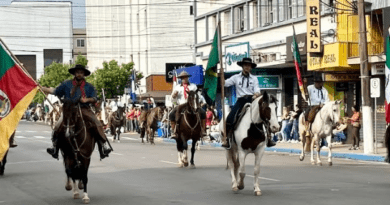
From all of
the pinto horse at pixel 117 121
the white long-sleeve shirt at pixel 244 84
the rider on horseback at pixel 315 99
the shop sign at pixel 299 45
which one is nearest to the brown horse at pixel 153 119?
the pinto horse at pixel 117 121

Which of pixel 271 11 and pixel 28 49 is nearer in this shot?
pixel 271 11

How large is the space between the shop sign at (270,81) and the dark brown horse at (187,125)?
22.1 m

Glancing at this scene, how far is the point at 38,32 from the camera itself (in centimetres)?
13875

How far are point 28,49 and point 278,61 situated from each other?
342ft

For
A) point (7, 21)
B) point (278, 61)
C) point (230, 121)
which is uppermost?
point (7, 21)

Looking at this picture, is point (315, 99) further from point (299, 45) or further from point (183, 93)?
point (299, 45)

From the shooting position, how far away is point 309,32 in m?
35.5

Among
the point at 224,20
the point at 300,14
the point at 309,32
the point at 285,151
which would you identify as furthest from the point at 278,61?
the point at 224,20

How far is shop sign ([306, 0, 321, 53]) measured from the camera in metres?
35.0

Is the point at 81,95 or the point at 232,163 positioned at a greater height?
the point at 81,95

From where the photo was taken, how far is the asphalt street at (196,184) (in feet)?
47.6

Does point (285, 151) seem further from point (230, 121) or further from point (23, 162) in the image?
point (230, 121)

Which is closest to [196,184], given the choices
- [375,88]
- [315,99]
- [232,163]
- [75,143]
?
[232,163]

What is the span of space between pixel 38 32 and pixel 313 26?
10836 centimetres
